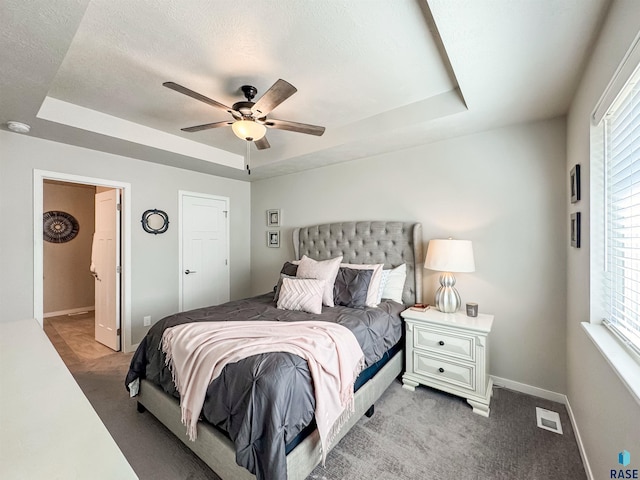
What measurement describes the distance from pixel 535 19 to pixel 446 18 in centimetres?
44

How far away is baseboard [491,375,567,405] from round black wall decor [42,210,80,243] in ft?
24.1

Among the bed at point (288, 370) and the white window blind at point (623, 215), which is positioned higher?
the white window blind at point (623, 215)

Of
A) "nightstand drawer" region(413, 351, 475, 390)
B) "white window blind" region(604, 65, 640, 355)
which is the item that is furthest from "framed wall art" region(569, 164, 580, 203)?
"nightstand drawer" region(413, 351, 475, 390)

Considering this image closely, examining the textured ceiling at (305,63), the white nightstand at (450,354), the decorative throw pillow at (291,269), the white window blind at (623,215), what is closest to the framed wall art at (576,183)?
the white window blind at (623,215)

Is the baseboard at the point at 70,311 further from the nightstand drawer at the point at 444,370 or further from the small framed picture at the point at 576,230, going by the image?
the small framed picture at the point at 576,230

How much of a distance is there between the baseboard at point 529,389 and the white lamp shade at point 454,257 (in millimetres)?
1133

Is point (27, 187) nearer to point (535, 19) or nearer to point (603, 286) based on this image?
point (535, 19)

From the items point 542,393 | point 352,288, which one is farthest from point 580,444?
point 352,288

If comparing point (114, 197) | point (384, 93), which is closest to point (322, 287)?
point (384, 93)

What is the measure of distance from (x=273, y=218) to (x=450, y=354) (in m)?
3.11

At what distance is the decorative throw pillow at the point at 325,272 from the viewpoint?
2789mm

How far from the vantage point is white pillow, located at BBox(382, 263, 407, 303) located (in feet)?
9.75

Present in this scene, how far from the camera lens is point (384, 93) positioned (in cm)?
238

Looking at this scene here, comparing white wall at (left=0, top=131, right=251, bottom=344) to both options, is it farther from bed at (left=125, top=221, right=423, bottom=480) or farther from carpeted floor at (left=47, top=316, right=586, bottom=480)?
bed at (left=125, top=221, right=423, bottom=480)
